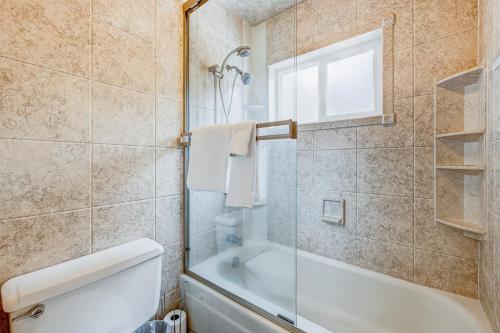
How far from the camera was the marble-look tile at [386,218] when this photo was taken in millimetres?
1330

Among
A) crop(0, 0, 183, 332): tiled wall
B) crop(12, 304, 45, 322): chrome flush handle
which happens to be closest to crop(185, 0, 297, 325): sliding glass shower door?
crop(0, 0, 183, 332): tiled wall

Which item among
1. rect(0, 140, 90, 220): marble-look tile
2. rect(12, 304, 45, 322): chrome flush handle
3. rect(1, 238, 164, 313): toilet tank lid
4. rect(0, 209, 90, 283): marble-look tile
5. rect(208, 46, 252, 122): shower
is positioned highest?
rect(208, 46, 252, 122): shower

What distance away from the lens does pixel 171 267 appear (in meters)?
1.32

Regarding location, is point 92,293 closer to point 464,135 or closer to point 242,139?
point 242,139

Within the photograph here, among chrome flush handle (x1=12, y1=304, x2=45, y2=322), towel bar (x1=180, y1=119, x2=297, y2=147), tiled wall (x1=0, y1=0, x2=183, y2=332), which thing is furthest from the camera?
towel bar (x1=180, y1=119, x2=297, y2=147)

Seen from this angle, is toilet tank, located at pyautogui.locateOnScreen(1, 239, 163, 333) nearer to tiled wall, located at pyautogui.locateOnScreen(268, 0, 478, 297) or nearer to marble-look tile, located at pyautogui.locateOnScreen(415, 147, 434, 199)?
tiled wall, located at pyautogui.locateOnScreen(268, 0, 478, 297)

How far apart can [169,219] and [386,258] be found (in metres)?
1.42

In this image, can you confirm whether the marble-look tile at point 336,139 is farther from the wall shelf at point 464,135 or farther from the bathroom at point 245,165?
the wall shelf at point 464,135

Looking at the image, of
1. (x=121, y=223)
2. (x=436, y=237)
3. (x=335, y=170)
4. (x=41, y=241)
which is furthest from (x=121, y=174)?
(x=436, y=237)

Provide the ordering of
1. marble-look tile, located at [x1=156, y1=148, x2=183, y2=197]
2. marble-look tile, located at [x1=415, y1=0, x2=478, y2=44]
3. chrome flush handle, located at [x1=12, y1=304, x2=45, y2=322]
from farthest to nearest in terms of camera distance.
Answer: marble-look tile, located at [x1=156, y1=148, x2=183, y2=197], marble-look tile, located at [x1=415, y1=0, x2=478, y2=44], chrome flush handle, located at [x1=12, y1=304, x2=45, y2=322]

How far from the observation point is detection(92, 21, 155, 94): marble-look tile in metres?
0.99

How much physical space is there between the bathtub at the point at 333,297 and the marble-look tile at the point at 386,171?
0.57 meters

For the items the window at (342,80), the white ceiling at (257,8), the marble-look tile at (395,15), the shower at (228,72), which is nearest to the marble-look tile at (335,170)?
the window at (342,80)

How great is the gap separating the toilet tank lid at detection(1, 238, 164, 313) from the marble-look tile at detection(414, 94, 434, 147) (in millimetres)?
1590
